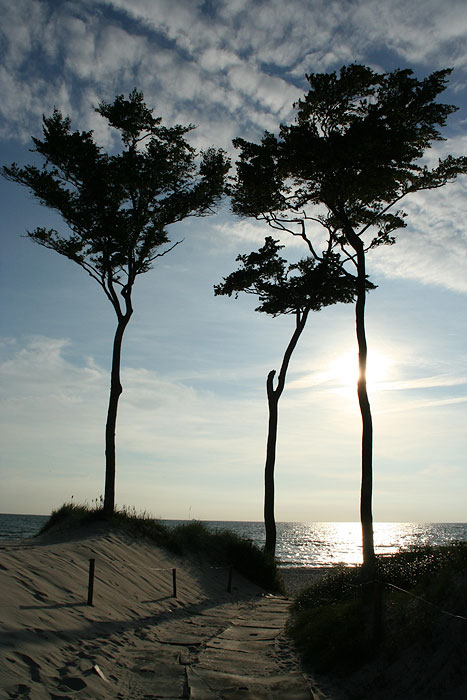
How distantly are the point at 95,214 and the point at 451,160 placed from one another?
12.9 metres

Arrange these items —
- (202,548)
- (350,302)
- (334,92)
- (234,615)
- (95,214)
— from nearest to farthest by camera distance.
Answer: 1. (234,615)
2. (334,92)
3. (202,548)
4. (95,214)
5. (350,302)

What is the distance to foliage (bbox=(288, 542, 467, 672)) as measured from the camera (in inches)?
317

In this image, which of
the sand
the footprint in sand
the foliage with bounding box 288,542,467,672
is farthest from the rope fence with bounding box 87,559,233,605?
the foliage with bounding box 288,542,467,672

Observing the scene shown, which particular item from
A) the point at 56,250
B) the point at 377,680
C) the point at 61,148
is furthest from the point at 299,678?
the point at 61,148

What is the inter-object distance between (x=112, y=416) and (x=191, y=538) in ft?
17.6

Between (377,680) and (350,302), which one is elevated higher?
(350,302)

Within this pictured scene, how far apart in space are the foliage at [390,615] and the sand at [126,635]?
0.55m

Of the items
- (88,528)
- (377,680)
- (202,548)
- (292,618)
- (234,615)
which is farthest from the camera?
(202,548)

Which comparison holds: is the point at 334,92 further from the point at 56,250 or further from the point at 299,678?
the point at 299,678

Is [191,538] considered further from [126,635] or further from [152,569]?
[126,635]

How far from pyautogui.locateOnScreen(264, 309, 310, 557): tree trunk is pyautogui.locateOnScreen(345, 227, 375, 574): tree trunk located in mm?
6368

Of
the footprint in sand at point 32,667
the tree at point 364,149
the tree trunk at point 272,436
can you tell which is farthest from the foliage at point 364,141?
the footprint in sand at point 32,667

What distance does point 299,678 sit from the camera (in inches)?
324

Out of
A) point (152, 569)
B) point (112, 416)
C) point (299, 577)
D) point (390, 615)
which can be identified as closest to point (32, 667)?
point (390, 615)
